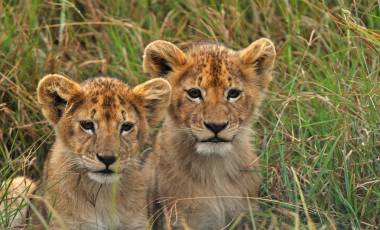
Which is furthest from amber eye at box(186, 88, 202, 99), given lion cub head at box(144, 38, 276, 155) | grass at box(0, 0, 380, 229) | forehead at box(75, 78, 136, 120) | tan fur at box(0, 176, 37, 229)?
tan fur at box(0, 176, 37, 229)

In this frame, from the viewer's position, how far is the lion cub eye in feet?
20.2

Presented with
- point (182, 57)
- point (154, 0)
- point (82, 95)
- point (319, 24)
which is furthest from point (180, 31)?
point (82, 95)

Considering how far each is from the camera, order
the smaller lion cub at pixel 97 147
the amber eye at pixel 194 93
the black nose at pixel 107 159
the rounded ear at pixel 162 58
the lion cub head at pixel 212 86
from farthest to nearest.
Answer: the rounded ear at pixel 162 58
the amber eye at pixel 194 93
the lion cub head at pixel 212 86
the smaller lion cub at pixel 97 147
the black nose at pixel 107 159

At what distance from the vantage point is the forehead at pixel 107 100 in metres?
6.16

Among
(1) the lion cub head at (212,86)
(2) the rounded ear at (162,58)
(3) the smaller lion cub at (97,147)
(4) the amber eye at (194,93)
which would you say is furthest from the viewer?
(2) the rounded ear at (162,58)

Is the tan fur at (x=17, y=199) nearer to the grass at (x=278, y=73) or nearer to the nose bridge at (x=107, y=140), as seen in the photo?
the grass at (x=278, y=73)

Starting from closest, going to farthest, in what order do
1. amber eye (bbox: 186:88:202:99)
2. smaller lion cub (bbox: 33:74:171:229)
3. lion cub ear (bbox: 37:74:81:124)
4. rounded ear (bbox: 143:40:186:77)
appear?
smaller lion cub (bbox: 33:74:171:229)
lion cub ear (bbox: 37:74:81:124)
amber eye (bbox: 186:88:202:99)
rounded ear (bbox: 143:40:186:77)

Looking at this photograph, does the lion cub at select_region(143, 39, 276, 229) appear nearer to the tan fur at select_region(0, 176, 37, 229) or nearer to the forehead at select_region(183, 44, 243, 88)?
the forehead at select_region(183, 44, 243, 88)

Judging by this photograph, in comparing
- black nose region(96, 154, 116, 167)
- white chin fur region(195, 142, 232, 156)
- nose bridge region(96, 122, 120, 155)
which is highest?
nose bridge region(96, 122, 120, 155)

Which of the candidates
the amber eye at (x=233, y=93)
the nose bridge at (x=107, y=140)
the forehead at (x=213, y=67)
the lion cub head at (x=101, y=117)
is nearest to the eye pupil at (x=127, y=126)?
the lion cub head at (x=101, y=117)

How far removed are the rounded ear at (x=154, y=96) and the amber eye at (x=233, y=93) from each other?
1.14 ft

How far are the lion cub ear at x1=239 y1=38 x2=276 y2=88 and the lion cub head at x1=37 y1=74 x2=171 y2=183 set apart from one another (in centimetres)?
62

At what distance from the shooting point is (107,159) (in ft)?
19.6

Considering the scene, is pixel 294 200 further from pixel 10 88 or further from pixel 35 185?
pixel 10 88
